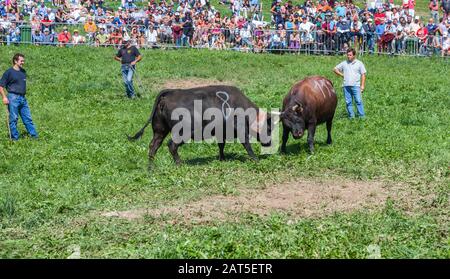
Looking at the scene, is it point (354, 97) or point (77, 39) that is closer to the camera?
point (354, 97)

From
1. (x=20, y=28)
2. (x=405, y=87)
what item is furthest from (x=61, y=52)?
(x=405, y=87)

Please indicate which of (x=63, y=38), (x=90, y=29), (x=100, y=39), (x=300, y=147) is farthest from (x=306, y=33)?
(x=300, y=147)

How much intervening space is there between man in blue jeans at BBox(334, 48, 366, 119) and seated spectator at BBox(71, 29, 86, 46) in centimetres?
1339

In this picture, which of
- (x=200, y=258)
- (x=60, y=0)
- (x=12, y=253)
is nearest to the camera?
(x=200, y=258)

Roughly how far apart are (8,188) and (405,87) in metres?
14.6

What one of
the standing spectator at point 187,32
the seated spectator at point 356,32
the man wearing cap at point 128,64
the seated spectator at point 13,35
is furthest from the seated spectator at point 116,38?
the seated spectator at point 356,32

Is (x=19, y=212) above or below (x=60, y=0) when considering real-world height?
below

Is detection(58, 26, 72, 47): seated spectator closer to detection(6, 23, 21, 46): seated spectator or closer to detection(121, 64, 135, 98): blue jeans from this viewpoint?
detection(6, 23, 21, 46): seated spectator

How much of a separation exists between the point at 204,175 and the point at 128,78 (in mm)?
10541

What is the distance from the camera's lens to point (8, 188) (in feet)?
44.2

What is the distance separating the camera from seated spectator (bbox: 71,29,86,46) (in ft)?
101

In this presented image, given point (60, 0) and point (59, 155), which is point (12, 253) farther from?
point (60, 0)

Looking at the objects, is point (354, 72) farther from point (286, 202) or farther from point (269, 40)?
point (269, 40)

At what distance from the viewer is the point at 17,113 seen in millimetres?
18375
